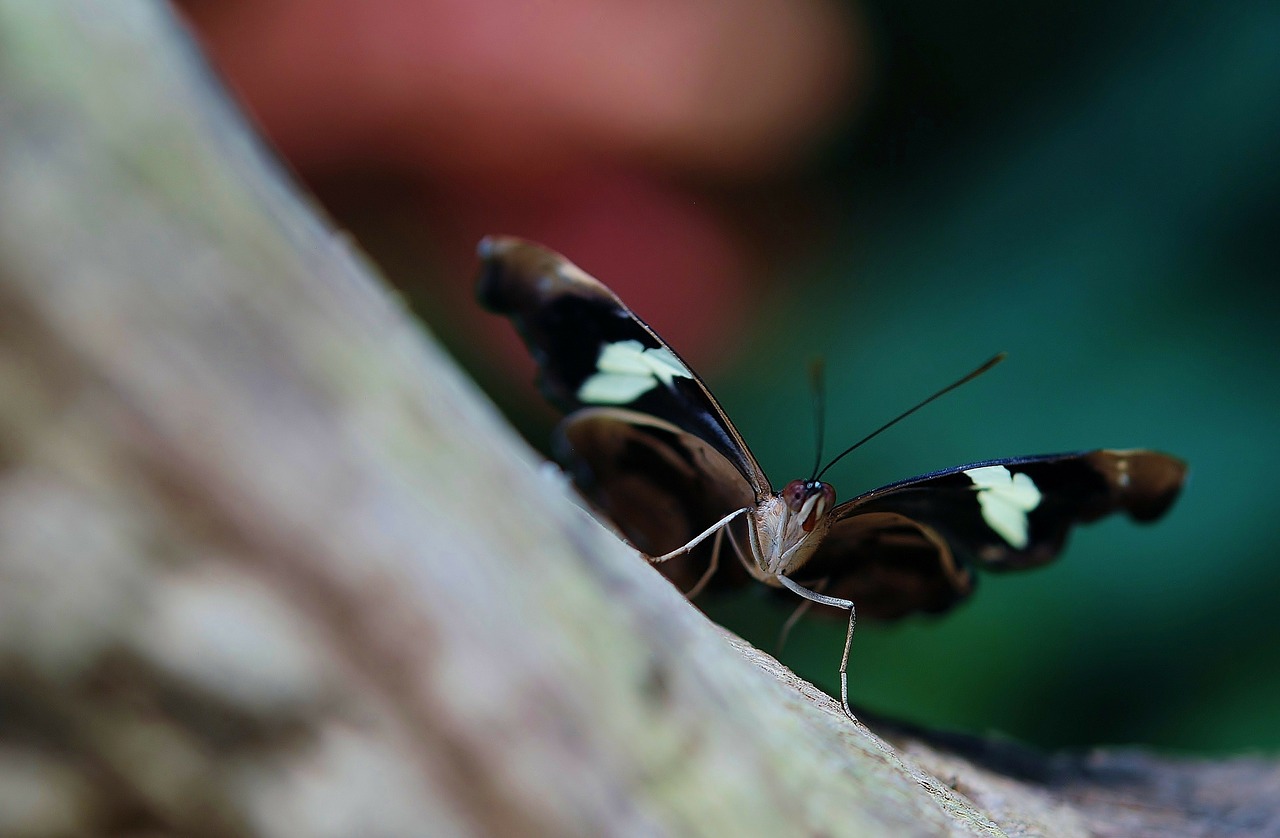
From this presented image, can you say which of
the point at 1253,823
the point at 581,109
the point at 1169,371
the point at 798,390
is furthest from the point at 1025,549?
the point at 581,109

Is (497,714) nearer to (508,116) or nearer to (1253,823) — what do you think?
(1253,823)

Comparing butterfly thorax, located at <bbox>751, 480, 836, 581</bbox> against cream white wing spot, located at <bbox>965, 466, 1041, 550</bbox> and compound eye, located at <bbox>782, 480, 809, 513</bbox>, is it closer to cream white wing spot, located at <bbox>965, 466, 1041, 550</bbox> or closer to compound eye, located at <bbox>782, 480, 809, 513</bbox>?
compound eye, located at <bbox>782, 480, 809, 513</bbox>

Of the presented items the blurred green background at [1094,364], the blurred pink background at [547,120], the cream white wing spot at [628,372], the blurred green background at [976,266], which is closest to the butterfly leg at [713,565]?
the cream white wing spot at [628,372]

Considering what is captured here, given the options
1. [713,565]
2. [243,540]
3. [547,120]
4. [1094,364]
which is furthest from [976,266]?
[243,540]

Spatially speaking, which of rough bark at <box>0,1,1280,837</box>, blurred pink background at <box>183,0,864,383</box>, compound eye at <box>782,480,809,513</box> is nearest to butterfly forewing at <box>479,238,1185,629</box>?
compound eye at <box>782,480,809,513</box>

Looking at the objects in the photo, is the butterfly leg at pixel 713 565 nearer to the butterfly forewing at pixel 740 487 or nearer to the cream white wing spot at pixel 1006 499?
the butterfly forewing at pixel 740 487
